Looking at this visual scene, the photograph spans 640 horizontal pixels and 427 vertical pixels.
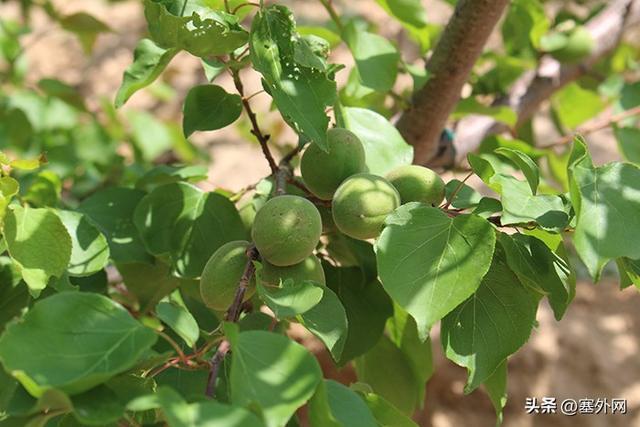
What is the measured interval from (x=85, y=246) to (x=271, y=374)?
46 cm

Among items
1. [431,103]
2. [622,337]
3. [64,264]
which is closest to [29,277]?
[64,264]

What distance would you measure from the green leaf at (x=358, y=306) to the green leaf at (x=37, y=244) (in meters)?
0.36

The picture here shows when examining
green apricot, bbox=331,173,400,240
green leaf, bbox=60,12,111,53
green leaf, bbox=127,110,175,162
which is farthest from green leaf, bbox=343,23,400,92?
green leaf, bbox=127,110,175,162

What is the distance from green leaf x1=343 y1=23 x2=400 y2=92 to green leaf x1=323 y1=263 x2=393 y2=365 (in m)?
0.29

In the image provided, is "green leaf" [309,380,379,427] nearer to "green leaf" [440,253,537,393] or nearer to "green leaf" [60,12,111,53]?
"green leaf" [440,253,537,393]

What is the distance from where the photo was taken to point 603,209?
2.73 ft

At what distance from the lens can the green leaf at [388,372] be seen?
4.06ft

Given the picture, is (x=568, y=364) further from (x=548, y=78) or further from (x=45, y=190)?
(x=45, y=190)

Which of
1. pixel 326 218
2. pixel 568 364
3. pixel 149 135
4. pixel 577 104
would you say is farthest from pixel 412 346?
pixel 149 135

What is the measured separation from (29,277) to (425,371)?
0.61 m

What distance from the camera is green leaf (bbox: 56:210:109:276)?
1048mm

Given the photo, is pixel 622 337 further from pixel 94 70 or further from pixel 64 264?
pixel 94 70

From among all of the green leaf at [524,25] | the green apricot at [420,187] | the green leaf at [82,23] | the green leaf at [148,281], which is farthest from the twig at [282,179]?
the green leaf at [82,23]

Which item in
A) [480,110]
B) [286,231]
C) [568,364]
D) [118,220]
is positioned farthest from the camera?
[568,364]
